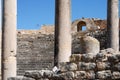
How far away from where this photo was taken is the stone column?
19.9m

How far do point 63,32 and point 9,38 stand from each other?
3225mm

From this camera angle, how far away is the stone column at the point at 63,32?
1992 centimetres

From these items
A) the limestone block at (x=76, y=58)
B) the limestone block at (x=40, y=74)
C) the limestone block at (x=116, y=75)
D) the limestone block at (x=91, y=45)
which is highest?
the limestone block at (x=91, y=45)

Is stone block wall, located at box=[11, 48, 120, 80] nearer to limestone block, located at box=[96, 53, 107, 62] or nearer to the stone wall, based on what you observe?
limestone block, located at box=[96, 53, 107, 62]

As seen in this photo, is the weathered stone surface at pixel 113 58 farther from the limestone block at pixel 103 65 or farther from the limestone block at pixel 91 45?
the limestone block at pixel 91 45

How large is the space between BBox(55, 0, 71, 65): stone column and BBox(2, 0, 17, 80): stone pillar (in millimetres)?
2708

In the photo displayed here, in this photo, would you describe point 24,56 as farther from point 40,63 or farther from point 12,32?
point 12,32

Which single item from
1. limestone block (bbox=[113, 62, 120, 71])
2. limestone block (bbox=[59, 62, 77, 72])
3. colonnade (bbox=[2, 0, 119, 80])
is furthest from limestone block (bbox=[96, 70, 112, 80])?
colonnade (bbox=[2, 0, 119, 80])

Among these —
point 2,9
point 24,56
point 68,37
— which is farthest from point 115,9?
point 24,56

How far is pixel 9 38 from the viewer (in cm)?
1870

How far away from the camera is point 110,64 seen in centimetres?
1145

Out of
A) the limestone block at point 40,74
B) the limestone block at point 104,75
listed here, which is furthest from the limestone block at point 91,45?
the limestone block at point 104,75

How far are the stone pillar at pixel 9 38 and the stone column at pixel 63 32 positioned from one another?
8.88 ft

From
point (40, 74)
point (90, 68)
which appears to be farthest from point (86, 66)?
point (40, 74)
